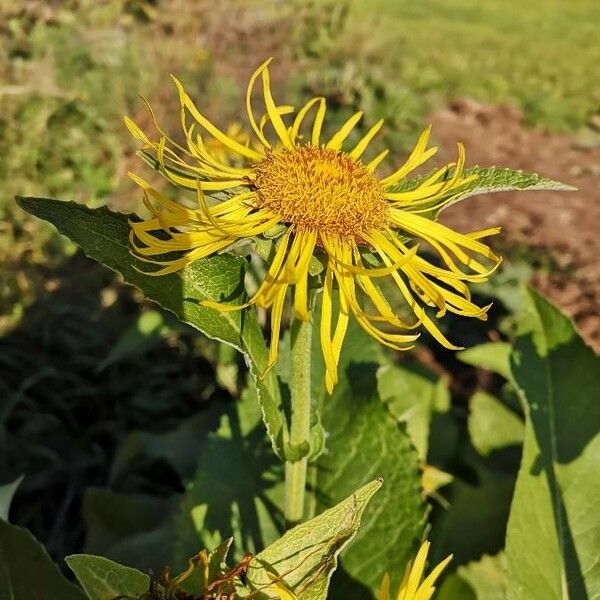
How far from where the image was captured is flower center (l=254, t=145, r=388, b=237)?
0.72 metres

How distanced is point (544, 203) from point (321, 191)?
10.3ft

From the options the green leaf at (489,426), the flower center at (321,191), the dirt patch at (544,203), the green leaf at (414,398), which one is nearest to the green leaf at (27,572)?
the flower center at (321,191)

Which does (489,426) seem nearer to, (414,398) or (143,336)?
(414,398)

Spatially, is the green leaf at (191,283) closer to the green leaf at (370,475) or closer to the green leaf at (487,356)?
the green leaf at (370,475)

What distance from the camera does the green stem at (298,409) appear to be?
2.36 feet

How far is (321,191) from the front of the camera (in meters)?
0.73

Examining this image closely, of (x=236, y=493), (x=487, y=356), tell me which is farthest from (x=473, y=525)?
(x=236, y=493)

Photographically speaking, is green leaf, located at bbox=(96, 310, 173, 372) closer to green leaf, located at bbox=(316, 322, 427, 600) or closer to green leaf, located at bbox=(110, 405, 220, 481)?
green leaf, located at bbox=(110, 405, 220, 481)

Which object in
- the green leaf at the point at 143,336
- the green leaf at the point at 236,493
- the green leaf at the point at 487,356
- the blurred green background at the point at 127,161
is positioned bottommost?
the blurred green background at the point at 127,161

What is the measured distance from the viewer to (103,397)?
1.96m

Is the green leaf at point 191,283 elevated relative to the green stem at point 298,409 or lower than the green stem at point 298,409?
elevated

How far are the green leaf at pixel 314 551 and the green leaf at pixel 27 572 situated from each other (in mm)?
299

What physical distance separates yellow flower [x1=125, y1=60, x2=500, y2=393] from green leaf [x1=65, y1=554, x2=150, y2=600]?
0.19 metres

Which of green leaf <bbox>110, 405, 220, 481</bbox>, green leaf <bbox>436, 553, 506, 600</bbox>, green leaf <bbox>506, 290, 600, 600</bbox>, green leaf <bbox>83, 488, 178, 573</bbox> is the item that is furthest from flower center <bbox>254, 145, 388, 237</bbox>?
green leaf <bbox>110, 405, 220, 481</bbox>
